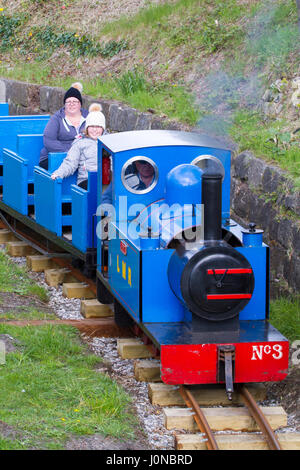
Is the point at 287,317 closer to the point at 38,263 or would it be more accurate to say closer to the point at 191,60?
the point at 38,263

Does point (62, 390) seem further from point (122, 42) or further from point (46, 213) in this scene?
point (122, 42)

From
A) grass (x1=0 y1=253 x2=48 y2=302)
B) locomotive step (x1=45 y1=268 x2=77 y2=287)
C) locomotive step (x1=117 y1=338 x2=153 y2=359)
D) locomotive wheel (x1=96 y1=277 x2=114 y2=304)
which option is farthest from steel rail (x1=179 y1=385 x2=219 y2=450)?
locomotive step (x1=45 y1=268 x2=77 y2=287)

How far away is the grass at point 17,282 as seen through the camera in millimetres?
8320

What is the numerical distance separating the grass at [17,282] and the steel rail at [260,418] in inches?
124

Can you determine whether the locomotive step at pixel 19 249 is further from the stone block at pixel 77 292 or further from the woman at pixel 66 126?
the stone block at pixel 77 292

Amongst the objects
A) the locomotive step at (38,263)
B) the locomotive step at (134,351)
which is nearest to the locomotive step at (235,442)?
the locomotive step at (134,351)

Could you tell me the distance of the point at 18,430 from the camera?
4977 mm

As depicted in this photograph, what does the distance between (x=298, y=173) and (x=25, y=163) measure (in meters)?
3.26

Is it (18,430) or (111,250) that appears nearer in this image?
(18,430)

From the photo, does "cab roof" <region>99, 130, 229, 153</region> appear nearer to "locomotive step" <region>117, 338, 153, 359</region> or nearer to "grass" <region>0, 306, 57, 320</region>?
"locomotive step" <region>117, 338, 153, 359</region>

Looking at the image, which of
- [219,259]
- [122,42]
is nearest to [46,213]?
[219,259]

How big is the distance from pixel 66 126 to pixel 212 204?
13.6 feet

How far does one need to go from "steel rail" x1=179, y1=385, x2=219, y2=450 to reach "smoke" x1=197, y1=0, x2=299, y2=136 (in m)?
4.28

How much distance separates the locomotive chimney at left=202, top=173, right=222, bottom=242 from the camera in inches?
216
